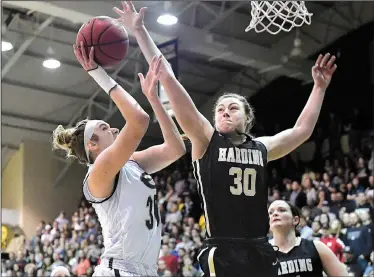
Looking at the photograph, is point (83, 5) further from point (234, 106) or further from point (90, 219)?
point (234, 106)

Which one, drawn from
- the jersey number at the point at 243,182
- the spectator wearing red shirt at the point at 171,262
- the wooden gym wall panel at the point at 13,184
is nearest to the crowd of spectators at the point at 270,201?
the spectator wearing red shirt at the point at 171,262

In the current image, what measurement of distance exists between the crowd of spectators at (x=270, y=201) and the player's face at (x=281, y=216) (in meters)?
4.15

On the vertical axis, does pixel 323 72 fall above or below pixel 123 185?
above

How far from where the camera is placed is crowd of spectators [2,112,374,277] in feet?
30.7

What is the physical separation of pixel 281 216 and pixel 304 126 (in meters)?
1.05

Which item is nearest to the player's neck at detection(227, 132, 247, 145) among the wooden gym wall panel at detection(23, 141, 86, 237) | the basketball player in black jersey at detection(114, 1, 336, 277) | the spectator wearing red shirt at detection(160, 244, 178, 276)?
the basketball player in black jersey at detection(114, 1, 336, 277)

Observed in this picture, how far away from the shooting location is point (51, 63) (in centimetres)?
1641

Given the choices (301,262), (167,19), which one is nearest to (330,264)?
(301,262)

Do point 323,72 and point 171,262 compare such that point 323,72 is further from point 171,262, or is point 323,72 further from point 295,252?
point 171,262

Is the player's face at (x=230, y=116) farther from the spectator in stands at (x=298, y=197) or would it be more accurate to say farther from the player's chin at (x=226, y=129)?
the spectator in stands at (x=298, y=197)

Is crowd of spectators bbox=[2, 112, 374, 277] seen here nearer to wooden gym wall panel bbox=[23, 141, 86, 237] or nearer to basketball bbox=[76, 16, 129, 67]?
wooden gym wall panel bbox=[23, 141, 86, 237]

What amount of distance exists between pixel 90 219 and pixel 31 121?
4115mm

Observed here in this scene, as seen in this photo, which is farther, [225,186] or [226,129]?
[226,129]

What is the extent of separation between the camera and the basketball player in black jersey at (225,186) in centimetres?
306
